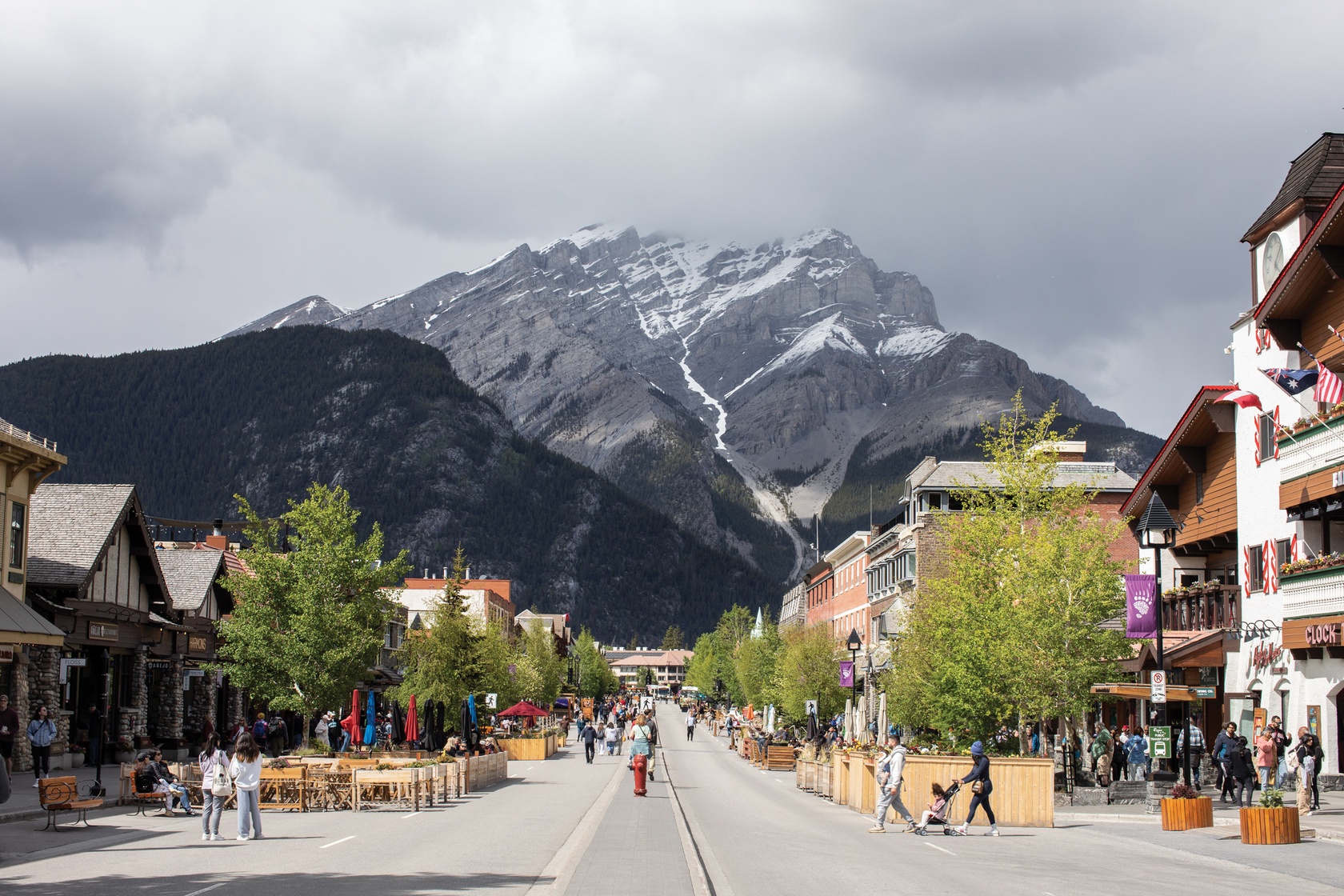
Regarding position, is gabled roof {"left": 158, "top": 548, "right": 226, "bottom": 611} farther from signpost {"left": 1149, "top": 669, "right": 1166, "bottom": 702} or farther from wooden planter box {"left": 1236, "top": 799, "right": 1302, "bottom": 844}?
wooden planter box {"left": 1236, "top": 799, "right": 1302, "bottom": 844}

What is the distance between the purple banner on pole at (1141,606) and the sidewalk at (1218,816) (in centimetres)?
479

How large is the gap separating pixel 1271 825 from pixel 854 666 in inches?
1262

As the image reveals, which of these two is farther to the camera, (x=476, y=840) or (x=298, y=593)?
(x=298, y=593)

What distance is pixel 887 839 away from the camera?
74.0 ft

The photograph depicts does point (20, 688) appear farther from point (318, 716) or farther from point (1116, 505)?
point (1116, 505)

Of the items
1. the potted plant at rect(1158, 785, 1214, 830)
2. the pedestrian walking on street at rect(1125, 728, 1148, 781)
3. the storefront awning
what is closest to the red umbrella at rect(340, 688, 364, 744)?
the storefront awning

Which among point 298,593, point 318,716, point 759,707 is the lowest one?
point 759,707

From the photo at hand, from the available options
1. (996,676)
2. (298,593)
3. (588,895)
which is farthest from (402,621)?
(588,895)

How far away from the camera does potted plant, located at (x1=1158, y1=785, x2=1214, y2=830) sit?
2423cm

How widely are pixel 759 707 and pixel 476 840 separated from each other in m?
79.4

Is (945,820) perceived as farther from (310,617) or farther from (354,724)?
(310,617)

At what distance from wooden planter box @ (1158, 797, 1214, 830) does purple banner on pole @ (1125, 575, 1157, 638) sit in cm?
967

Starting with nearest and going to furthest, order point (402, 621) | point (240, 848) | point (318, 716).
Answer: point (240, 848), point (318, 716), point (402, 621)

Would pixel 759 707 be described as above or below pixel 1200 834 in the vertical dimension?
below
